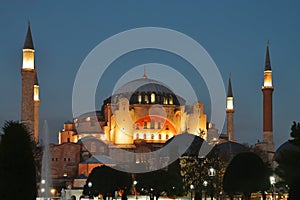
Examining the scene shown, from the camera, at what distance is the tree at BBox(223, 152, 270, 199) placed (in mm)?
24672

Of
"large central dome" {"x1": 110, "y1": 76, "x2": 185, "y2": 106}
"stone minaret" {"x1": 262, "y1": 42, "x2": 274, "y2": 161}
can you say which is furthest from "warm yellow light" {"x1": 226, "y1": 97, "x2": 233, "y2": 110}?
"large central dome" {"x1": 110, "y1": 76, "x2": 185, "y2": 106}

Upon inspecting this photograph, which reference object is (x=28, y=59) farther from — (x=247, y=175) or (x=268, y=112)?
(x=247, y=175)

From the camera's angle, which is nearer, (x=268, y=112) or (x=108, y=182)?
(x=108, y=182)

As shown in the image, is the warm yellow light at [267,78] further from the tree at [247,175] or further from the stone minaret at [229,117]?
the tree at [247,175]

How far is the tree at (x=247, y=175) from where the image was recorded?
24672 mm

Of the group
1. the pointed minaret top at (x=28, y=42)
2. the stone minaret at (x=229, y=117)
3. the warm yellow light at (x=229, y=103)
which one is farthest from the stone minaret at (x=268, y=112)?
the pointed minaret top at (x=28, y=42)

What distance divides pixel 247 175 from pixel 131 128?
166 feet

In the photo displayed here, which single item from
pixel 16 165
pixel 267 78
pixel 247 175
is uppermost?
pixel 267 78

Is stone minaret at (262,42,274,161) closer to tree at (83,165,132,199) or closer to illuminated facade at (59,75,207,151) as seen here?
illuminated facade at (59,75,207,151)

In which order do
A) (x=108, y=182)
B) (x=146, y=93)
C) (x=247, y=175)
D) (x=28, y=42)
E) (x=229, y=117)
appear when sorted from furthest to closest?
(x=146, y=93)
(x=229, y=117)
(x=28, y=42)
(x=108, y=182)
(x=247, y=175)

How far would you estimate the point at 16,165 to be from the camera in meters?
14.3

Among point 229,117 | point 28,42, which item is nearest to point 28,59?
point 28,42

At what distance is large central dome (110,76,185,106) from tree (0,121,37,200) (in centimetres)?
6378

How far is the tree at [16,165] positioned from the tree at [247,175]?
39.0ft
